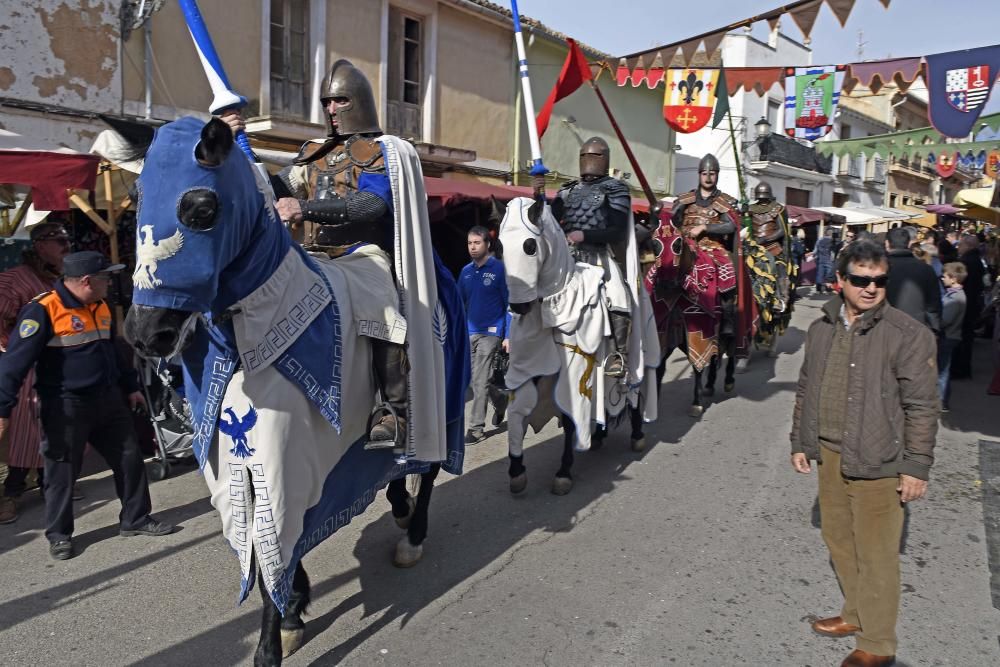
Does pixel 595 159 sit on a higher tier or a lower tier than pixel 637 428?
higher

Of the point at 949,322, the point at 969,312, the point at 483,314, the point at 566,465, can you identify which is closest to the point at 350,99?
the point at 566,465

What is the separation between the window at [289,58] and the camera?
37.5 feet

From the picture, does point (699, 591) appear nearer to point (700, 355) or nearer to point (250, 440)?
point (250, 440)

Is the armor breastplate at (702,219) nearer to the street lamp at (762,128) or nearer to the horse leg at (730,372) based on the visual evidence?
the horse leg at (730,372)

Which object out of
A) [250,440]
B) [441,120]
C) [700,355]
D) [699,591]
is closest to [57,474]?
[250,440]

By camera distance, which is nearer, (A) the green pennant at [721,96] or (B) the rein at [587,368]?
(B) the rein at [587,368]

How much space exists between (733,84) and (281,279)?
7321 millimetres

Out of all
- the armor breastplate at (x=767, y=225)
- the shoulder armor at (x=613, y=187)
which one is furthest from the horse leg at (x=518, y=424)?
the armor breastplate at (x=767, y=225)

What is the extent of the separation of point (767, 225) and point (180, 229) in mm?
9838

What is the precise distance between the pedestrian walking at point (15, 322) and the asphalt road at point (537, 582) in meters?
0.21

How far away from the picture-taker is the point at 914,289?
5.76 metres

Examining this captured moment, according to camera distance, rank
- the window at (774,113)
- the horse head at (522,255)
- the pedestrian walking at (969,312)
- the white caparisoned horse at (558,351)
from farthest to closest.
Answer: the window at (774,113) → the pedestrian walking at (969,312) → the white caparisoned horse at (558,351) → the horse head at (522,255)

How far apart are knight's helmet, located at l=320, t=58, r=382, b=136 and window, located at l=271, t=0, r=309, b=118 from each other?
879 cm

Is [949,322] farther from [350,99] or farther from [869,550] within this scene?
[350,99]
